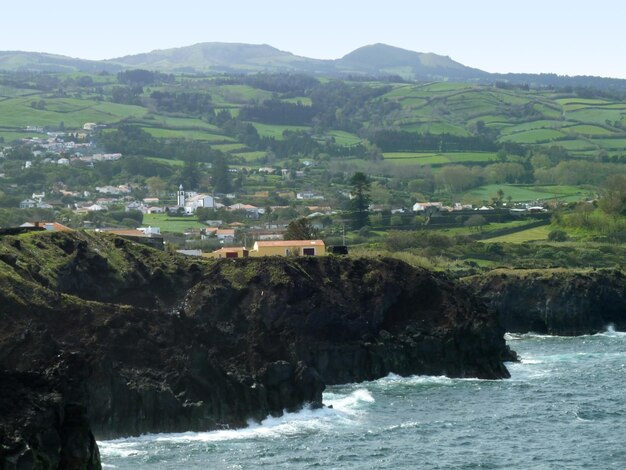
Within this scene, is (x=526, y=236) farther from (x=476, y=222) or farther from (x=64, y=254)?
(x=64, y=254)

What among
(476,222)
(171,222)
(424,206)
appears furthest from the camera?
(424,206)

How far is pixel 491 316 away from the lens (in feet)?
301

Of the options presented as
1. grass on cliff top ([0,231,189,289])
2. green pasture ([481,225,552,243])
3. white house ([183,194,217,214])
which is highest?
grass on cliff top ([0,231,189,289])

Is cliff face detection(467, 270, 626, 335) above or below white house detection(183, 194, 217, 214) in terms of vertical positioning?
above

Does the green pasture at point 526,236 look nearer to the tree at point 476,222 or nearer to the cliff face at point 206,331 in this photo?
the tree at point 476,222

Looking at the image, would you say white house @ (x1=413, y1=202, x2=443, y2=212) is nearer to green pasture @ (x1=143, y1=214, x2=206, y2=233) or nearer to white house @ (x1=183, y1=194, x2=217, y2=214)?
white house @ (x1=183, y1=194, x2=217, y2=214)

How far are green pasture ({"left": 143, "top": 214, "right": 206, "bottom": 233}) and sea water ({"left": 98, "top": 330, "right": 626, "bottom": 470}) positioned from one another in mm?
82869

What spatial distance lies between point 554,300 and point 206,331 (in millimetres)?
45271

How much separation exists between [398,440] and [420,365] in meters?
20.3

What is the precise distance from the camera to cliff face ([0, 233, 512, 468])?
66.9 m

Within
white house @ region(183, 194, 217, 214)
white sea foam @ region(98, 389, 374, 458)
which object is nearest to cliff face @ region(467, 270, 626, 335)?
white sea foam @ region(98, 389, 374, 458)

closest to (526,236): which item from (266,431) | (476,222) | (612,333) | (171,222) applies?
(476,222)

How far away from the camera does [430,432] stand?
69562 millimetres

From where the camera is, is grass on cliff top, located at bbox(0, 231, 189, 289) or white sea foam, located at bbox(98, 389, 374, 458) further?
grass on cliff top, located at bbox(0, 231, 189, 289)
